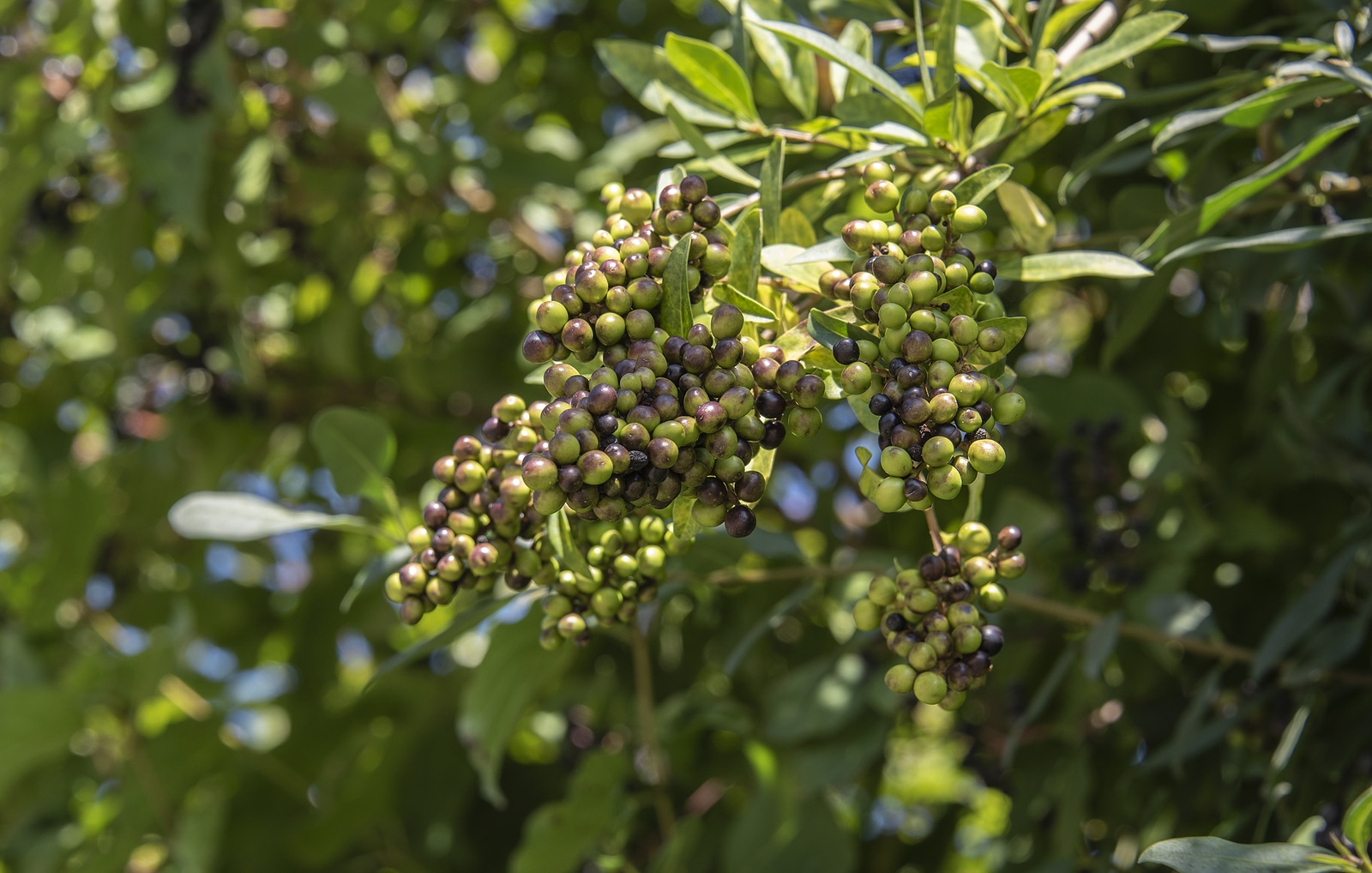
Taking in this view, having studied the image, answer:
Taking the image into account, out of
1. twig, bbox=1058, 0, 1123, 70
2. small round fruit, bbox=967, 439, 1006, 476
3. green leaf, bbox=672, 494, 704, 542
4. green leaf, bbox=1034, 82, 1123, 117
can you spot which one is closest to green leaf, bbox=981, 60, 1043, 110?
green leaf, bbox=1034, 82, 1123, 117

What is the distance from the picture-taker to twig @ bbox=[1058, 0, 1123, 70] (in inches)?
54.3

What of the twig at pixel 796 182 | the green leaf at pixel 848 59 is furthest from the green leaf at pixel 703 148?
the green leaf at pixel 848 59

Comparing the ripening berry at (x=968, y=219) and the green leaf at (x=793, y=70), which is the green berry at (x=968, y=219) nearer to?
the ripening berry at (x=968, y=219)

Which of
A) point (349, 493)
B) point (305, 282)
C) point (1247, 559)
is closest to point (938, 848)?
point (1247, 559)

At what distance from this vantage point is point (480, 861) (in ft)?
8.48

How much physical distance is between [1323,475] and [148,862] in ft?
8.67

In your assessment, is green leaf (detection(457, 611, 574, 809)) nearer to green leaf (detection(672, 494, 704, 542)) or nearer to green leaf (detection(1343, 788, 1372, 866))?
green leaf (detection(672, 494, 704, 542))

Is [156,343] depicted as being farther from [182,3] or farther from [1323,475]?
[1323,475]

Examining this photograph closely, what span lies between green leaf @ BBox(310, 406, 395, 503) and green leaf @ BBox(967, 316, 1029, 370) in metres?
0.87

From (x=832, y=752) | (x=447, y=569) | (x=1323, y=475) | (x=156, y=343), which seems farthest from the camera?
(x=156, y=343)

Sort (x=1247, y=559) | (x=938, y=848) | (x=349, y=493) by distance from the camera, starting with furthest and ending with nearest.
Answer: (x=938, y=848), (x=1247, y=559), (x=349, y=493)

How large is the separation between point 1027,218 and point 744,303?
41 centimetres

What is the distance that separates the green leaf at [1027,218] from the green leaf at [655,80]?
0.38 m

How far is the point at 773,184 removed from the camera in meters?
1.14
